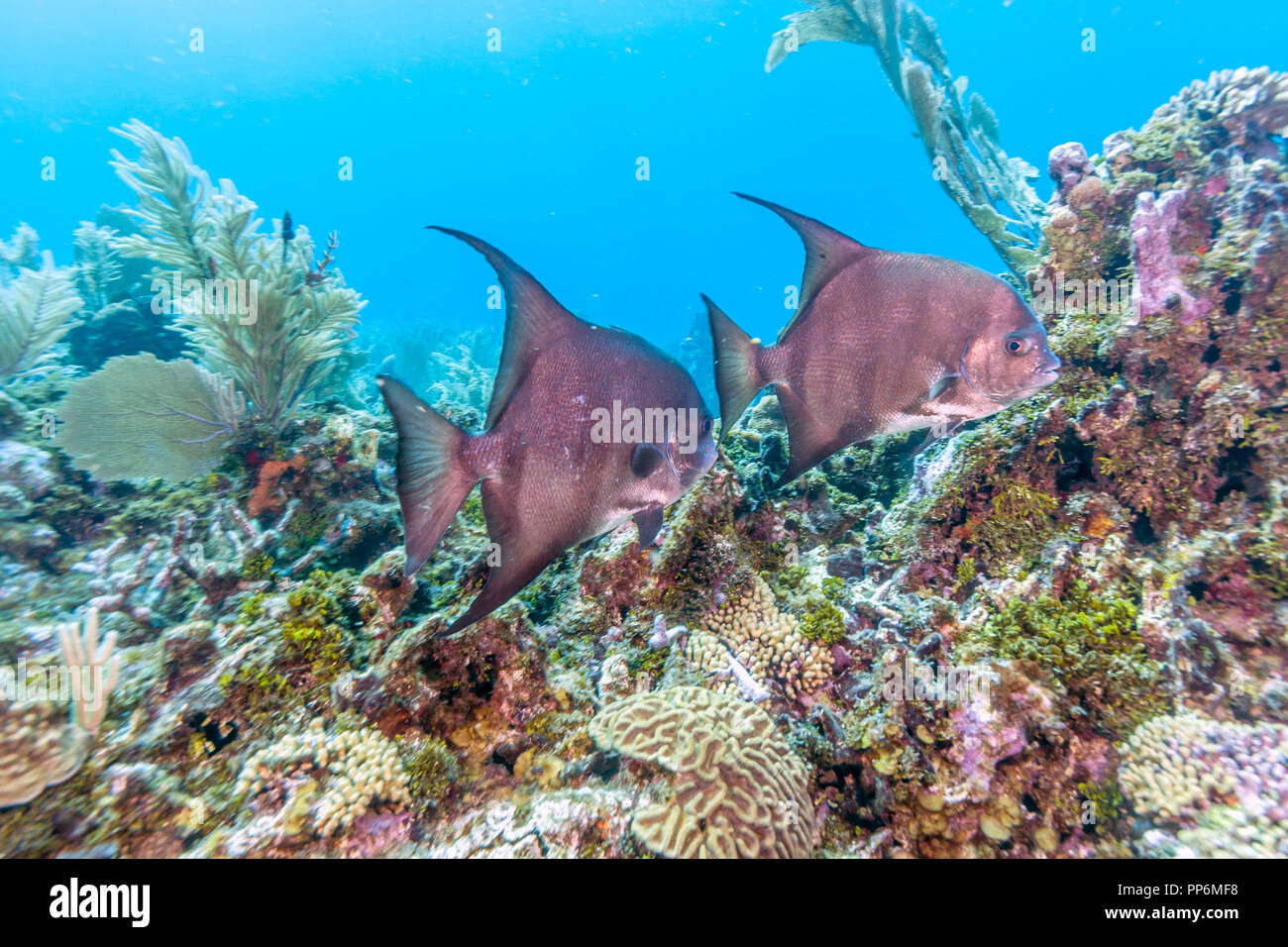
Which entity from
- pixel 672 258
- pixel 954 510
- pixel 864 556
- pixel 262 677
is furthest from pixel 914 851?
pixel 672 258

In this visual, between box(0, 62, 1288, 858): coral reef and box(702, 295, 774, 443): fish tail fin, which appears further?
box(702, 295, 774, 443): fish tail fin

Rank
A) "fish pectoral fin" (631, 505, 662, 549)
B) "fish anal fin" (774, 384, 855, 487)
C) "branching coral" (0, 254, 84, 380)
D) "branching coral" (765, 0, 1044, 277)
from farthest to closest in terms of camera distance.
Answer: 1. "branching coral" (765, 0, 1044, 277)
2. "branching coral" (0, 254, 84, 380)
3. "fish anal fin" (774, 384, 855, 487)
4. "fish pectoral fin" (631, 505, 662, 549)

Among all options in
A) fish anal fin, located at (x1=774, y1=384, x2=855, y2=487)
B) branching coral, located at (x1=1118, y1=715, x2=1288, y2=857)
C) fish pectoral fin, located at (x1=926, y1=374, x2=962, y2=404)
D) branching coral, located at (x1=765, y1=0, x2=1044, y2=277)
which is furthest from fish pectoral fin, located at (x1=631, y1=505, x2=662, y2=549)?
branching coral, located at (x1=765, y1=0, x2=1044, y2=277)

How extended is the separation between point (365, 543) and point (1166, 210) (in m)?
7.33

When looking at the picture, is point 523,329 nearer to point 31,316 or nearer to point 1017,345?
point 1017,345

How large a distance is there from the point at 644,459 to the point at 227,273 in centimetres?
578

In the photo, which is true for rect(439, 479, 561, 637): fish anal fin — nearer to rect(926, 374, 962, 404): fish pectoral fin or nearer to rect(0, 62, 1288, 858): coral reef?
rect(0, 62, 1288, 858): coral reef

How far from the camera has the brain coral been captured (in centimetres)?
216

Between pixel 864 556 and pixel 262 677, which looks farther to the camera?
pixel 864 556

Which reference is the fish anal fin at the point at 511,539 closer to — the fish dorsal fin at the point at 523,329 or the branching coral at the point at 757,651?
the fish dorsal fin at the point at 523,329

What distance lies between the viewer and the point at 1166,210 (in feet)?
13.1

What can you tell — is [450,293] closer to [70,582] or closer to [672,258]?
[672,258]

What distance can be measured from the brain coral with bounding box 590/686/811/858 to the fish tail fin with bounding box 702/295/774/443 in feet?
4.87

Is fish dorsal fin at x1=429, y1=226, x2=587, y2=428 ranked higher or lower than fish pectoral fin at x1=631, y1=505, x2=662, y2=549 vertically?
higher
